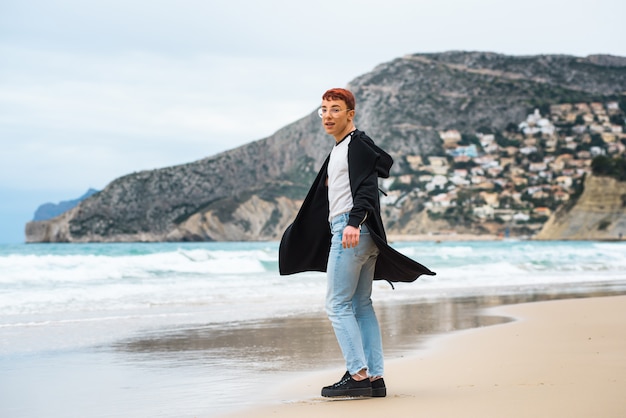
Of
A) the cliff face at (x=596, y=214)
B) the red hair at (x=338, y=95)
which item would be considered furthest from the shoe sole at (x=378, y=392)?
the cliff face at (x=596, y=214)

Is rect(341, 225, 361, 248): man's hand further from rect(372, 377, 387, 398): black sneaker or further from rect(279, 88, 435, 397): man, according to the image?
rect(372, 377, 387, 398): black sneaker

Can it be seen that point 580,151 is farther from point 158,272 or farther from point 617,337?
point 617,337

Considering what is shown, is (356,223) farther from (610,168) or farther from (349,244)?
(610,168)

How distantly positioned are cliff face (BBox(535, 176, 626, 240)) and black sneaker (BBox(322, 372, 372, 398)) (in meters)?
79.7

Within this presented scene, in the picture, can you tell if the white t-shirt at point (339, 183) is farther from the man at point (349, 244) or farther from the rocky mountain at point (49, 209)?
the rocky mountain at point (49, 209)

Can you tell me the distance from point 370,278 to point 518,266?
1968 centimetres

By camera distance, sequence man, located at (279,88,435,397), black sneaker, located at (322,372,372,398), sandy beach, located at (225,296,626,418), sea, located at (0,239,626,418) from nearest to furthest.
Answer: sandy beach, located at (225,296,626,418) < man, located at (279,88,435,397) < black sneaker, located at (322,372,372,398) < sea, located at (0,239,626,418)

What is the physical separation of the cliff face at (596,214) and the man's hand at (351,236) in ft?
262

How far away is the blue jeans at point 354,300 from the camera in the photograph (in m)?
3.82

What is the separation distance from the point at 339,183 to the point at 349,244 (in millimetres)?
344

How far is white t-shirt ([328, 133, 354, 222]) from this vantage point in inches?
152

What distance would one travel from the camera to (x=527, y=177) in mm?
110500

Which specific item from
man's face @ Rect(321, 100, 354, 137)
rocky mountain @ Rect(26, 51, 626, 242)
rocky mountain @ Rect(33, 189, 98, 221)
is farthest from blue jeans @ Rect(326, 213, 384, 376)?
rocky mountain @ Rect(33, 189, 98, 221)

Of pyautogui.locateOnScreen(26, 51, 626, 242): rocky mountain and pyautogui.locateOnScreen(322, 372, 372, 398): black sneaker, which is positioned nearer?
pyautogui.locateOnScreen(322, 372, 372, 398): black sneaker
